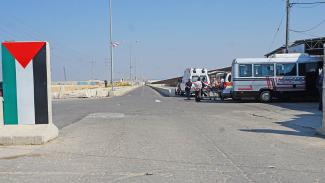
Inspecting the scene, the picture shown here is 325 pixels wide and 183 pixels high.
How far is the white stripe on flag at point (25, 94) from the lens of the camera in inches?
406

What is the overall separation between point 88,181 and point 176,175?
136cm

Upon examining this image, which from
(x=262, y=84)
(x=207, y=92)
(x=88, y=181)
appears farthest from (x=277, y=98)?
(x=88, y=181)

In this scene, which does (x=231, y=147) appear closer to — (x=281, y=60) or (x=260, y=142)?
(x=260, y=142)

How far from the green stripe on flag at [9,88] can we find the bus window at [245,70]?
18254 millimetres

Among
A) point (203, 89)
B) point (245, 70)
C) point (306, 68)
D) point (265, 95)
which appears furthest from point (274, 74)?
point (203, 89)

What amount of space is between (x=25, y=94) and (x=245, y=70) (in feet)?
60.2

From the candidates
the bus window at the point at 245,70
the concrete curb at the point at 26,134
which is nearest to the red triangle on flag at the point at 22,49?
the concrete curb at the point at 26,134

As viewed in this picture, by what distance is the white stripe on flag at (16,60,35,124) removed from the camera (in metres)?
10.3

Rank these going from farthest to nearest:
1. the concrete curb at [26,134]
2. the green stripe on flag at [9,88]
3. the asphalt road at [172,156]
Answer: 1. the green stripe on flag at [9,88]
2. the concrete curb at [26,134]
3. the asphalt road at [172,156]

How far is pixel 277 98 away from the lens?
27.0m

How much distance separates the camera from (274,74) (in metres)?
26.5

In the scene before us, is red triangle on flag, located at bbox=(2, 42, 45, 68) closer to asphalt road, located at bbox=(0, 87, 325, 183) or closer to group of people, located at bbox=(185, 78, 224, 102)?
asphalt road, located at bbox=(0, 87, 325, 183)

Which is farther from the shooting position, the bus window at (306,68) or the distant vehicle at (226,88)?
the distant vehicle at (226,88)

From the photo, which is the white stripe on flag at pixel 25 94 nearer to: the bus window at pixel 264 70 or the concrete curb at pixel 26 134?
the concrete curb at pixel 26 134
